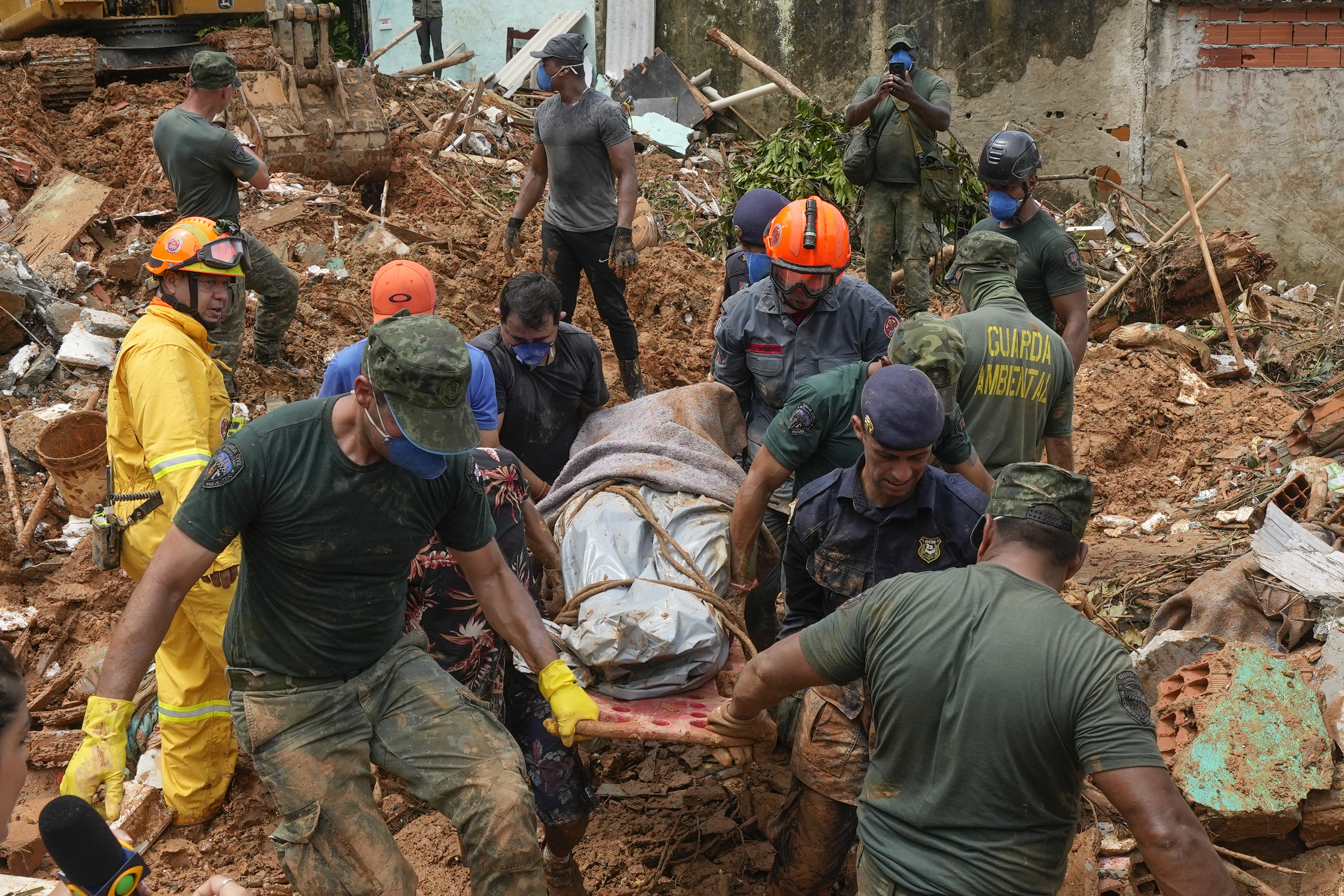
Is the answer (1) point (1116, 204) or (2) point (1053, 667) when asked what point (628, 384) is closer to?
(2) point (1053, 667)

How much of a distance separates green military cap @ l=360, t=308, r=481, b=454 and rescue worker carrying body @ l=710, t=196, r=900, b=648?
1975 millimetres

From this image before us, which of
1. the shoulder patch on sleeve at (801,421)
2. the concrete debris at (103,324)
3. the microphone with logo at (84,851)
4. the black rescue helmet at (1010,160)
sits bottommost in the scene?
the concrete debris at (103,324)

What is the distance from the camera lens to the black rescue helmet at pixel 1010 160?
5.36m

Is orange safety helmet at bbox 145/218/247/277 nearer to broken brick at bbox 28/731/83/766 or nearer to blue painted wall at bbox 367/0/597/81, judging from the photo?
broken brick at bbox 28/731/83/766

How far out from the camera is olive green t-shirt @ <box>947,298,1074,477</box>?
14.1 feet

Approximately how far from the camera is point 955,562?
3377 mm

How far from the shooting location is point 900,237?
25.8 ft

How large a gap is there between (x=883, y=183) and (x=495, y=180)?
15.9 ft

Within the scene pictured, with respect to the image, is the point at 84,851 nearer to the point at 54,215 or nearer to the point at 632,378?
the point at 632,378

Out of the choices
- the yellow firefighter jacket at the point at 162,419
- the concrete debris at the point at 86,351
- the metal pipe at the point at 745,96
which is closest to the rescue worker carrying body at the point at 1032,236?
the yellow firefighter jacket at the point at 162,419

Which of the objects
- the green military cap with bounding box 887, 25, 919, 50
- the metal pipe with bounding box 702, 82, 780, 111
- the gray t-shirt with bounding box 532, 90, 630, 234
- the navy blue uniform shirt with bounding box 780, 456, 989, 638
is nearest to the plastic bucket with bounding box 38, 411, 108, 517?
the gray t-shirt with bounding box 532, 90, 630, 234

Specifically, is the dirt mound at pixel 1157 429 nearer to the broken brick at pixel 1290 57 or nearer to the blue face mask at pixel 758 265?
the blue face mask at pixel 758 265

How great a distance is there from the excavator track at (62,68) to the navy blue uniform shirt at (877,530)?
10.4 meters

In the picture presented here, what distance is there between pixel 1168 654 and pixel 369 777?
311 centimetres
